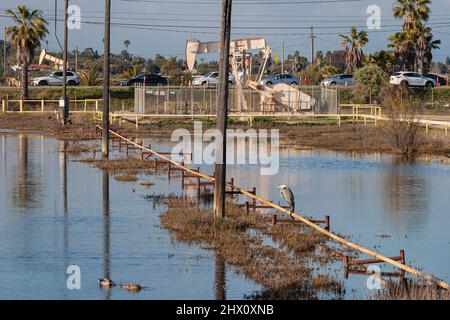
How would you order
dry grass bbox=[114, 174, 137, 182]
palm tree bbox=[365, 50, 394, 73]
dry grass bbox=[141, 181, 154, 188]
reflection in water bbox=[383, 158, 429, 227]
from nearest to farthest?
1. reflection in water bbox=[383, 158, 429, 227]
2. dry grass bbox=[141, 181, 154, 188]
3. dry grass bbox=[114, 174, 137, 182]
4. palm tree bbox=[365, 50, 394, 73]

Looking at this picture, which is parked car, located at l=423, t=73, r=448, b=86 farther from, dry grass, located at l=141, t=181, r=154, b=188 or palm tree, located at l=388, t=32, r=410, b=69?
dry grass, located at l=141, t=181, r=154, b=188

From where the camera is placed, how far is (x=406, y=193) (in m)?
25.6

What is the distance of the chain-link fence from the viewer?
5756 cm

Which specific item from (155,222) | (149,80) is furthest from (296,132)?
(155,222)

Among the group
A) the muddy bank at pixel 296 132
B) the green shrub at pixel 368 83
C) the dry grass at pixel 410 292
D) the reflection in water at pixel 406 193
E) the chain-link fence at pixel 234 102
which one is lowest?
the dry grass at pixel 410 292

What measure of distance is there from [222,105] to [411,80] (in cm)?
5515

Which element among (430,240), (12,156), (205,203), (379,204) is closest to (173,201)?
(205,203)

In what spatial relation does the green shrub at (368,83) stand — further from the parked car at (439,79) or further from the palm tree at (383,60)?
the palm tree at (383,60)

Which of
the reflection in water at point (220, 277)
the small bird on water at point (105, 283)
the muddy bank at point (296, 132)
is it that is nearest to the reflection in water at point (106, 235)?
the small bird on water at point (105, 283)

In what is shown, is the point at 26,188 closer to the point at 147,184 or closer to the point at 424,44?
the point at 147,184

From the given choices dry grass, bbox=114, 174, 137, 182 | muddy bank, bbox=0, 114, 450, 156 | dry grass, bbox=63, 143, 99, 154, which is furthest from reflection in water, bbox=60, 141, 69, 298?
muddy bank, bbox=0, 114, 450, 156

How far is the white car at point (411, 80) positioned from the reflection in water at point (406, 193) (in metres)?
37.4

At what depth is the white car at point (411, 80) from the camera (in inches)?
2778

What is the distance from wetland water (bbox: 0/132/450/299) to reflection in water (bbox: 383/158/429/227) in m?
0.03
